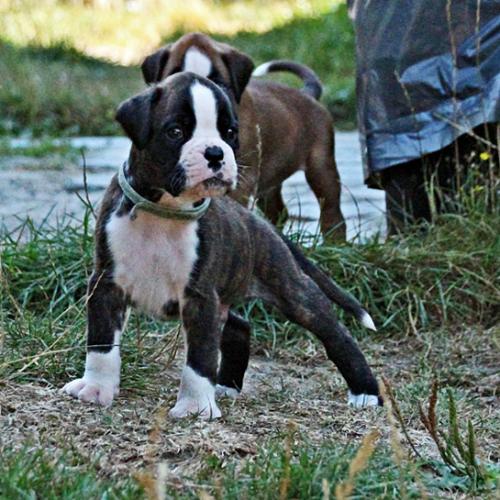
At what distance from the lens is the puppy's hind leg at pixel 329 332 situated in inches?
174

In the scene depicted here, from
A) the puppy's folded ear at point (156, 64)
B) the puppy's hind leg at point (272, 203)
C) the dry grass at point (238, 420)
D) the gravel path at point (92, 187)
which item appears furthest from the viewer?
the gravel path at point (92, 187)

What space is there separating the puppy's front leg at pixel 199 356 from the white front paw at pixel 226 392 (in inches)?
18.3

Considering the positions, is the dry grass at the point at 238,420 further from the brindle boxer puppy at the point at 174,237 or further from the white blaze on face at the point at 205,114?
the white blaze on face at the point at 205,114

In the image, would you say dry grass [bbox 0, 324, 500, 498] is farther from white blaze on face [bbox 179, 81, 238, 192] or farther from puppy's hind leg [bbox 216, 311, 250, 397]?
white blaze on face [bbox 179, 81, 238, 192]

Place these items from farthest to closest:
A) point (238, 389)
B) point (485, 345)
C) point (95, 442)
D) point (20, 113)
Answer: point (20, 113) → point (485, 345) → point (238, 389) → point (95, 442)

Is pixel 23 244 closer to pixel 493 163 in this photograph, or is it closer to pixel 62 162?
pixel 493 163

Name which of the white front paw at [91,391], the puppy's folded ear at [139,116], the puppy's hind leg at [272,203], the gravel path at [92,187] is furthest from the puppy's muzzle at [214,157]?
the puppy's hind leg at [272,203]

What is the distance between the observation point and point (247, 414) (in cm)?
389

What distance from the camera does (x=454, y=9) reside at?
6.21 meters

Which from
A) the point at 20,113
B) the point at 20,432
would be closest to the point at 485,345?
the point at 20,432

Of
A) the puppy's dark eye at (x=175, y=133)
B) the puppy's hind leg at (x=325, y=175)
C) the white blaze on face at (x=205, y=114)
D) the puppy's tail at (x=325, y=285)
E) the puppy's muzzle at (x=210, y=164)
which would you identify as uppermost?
the white blaze on face at (x=205, y=114)

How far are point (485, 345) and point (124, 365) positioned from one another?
67.4 inches

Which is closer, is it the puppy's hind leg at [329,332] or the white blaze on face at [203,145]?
the white blaze on face at [203,145]

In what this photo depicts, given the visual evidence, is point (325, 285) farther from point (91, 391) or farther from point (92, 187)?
point (92, 187)
